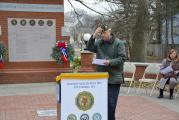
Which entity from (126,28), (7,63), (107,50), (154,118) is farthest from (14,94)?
(126,28)

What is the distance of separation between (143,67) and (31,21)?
4176 millimetres

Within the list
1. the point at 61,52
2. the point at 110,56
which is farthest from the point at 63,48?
the point at 110,56

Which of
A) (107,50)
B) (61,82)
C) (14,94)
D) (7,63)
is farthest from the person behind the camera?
(7,63)

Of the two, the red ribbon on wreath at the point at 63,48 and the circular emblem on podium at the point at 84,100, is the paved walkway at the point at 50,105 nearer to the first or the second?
the red ribbon on wreath at the point at 63,48

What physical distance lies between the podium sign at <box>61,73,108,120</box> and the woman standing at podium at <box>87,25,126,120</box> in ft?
0.98

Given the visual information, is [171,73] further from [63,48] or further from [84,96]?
[84,96]

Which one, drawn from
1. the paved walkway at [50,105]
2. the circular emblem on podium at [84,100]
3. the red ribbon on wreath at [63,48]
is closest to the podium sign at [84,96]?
the circular emblem on podium at [84,100]

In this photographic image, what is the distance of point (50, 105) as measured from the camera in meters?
9.55

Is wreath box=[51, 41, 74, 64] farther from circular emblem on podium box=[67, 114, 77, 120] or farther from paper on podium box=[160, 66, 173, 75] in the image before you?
circular emblem on podium box=[67, 114, 77, 120]

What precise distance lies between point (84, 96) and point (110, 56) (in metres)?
0.87

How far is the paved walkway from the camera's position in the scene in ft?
27.3

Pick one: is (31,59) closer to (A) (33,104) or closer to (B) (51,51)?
(B) (51,51)

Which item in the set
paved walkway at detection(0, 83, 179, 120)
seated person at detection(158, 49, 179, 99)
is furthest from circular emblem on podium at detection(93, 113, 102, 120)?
seated person at detection(158, 49, 179, 99)

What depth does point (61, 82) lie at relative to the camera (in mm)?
5598
